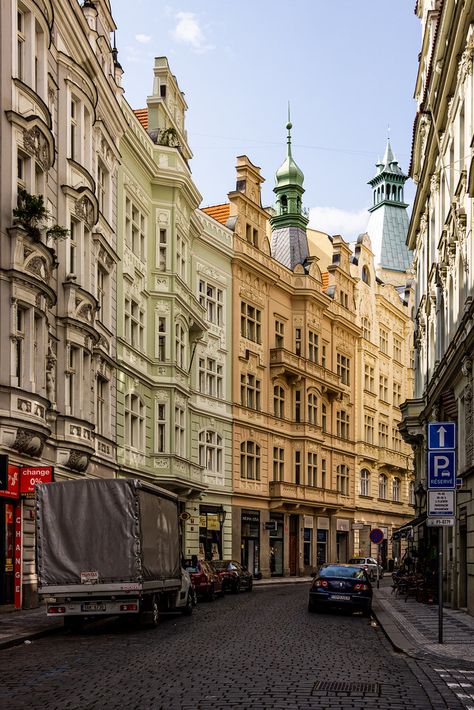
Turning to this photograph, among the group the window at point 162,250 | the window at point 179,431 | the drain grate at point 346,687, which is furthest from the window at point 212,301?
the drain grate at point 346,687

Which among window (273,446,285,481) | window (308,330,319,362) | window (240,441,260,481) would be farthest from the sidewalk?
window (308,330,319,362)

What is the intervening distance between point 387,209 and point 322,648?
11163 cm

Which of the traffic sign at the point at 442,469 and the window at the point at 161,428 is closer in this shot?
the traffic sign at the point at 442,469

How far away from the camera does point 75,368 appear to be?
102 feet

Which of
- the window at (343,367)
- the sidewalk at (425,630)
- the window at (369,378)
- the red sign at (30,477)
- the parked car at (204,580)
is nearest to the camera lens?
the sidewalk at (425,630)

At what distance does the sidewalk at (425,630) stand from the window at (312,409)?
30.6 metres

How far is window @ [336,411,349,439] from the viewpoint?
2739 inches

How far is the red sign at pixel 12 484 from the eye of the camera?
25.6 metres

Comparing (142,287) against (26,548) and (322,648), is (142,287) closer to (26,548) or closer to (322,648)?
(26,548)

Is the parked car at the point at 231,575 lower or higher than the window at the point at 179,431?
lower

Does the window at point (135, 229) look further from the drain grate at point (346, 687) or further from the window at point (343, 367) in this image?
the window at point (343, 367)

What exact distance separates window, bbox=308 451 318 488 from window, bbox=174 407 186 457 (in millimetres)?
19199

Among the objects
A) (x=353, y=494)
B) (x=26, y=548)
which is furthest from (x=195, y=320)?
(x=353, y=494)

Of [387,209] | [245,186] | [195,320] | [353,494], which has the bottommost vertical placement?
[353,494]
